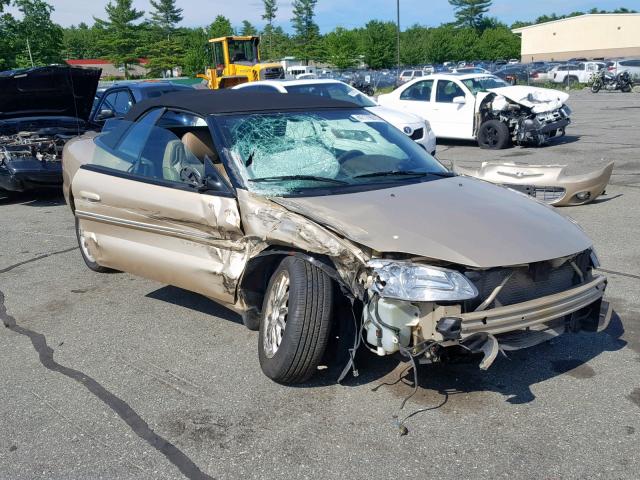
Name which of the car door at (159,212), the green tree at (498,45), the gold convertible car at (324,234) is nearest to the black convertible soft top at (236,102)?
the gold convertible car at (324,234)

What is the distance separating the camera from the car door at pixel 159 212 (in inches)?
163

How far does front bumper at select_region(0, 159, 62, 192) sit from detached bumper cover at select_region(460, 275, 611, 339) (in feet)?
25.8

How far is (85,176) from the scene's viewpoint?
Result: 208 inches

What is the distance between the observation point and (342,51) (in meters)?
76.4

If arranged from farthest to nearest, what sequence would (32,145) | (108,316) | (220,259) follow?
(32,145)
(108,316)
(220,259)

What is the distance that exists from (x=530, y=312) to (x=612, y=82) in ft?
113

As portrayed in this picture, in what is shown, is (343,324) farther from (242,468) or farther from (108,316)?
(108,316)

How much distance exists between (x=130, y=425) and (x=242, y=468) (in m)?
0.75

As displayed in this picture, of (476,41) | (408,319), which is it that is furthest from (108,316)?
(476,41)

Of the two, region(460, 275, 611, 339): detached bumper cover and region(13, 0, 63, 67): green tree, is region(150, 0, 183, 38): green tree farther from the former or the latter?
region(460, 275, 611, 339): detached bumper cover

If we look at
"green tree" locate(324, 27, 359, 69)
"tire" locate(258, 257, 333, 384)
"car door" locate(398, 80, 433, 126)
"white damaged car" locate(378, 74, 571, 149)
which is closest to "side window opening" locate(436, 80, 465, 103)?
"white damaged car" locate(378, 74, 571, 149)

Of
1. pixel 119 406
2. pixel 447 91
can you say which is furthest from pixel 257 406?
pixel 447 91

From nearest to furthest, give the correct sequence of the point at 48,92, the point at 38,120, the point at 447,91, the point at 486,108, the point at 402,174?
the point at 402,174 → the point at 48,92 → the point at 38,120 → the point at 486,108 → the point at 447,91

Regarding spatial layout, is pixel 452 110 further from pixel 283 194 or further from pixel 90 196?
pixel 283 194
